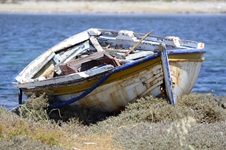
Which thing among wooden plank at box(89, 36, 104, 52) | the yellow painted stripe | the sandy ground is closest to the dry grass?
the yellow painted stripe

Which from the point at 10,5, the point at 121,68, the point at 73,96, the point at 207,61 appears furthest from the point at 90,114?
the point at 10,5

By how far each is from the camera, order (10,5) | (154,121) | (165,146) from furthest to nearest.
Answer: (10,5) → (154,121) → (165,146)

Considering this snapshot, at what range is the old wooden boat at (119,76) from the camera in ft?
35.7

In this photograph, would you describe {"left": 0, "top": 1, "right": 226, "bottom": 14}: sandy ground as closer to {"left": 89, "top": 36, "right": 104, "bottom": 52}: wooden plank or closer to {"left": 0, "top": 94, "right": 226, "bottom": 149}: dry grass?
{"left": 89, "top": 36, "right": 104, "bottom": 52}: wooden plank

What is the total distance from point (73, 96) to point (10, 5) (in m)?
71.7

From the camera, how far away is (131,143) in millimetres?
8945

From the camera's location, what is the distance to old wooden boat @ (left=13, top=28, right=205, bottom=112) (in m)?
10.9

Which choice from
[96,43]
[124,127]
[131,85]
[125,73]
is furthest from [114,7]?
[124,127]

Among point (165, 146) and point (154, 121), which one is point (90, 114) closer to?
point (154, 121)

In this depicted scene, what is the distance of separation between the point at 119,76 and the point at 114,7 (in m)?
72.4

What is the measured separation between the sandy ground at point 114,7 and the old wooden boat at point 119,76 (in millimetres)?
68445

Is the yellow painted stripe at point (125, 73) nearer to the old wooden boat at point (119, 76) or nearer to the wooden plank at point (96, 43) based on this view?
the old wooden boat at point (119, 76)

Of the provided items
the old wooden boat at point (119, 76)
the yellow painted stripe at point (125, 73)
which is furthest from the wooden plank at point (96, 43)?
the yellow painted stripe at point (125, 73)

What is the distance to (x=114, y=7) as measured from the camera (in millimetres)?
82750
